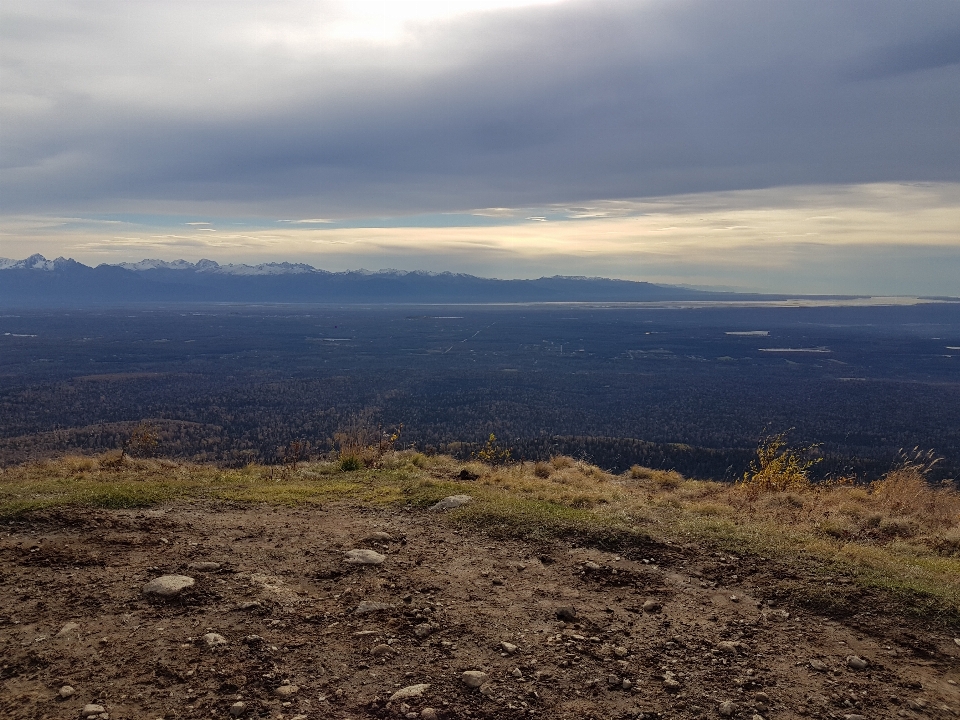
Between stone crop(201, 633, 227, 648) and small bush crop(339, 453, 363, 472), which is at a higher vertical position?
stone crop(201, 633, 227, 648)

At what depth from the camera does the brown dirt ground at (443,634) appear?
5.21 m

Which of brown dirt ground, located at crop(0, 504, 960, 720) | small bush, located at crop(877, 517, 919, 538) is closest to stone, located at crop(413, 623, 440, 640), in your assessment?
brown dirt ground, located at crop(0, 504, 960, 720)

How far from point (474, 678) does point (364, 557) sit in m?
3.18

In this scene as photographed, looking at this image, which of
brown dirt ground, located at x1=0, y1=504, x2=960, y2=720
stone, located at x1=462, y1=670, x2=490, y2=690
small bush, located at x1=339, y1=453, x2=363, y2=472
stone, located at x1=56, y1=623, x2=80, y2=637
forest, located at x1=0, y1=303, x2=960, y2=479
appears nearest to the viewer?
brown dirt ground, located at x1=0, y1=504, x2=960, y2=720

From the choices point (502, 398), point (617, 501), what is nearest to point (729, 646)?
point (617, 501)

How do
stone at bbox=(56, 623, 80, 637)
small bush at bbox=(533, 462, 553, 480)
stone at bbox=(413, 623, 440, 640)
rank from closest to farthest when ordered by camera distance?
stone at bbox=(56, 623, 80, 637), stone at bbox=(413, 623, 440, 640), small bush at bbox=(533, 462, 553, 480)

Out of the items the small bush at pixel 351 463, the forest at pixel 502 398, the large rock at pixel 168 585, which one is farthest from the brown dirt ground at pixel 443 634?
the forest at pixel 502 398

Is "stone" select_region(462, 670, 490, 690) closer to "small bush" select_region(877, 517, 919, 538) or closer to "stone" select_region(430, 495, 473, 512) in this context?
"stone" select_region(430, 495, 473, 512)

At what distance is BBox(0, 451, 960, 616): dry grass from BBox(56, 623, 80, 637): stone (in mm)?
4430

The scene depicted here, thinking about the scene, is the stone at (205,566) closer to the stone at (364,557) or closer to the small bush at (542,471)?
the stone at (364,557)

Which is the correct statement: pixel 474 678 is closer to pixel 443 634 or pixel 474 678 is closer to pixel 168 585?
pixel 443 634

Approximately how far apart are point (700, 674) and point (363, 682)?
3096 millimetres

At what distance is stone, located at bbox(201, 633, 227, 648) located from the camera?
233 inches

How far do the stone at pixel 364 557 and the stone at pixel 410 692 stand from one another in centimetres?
288
